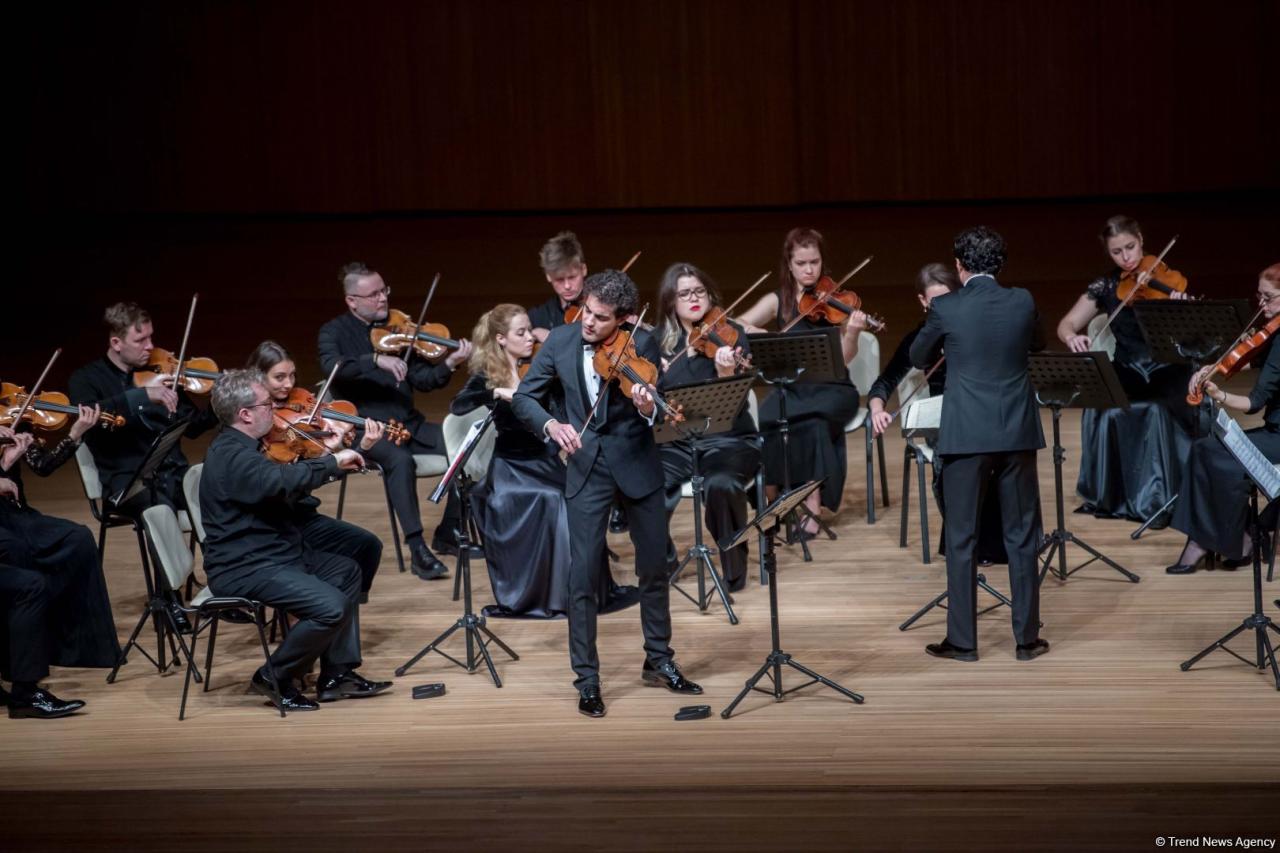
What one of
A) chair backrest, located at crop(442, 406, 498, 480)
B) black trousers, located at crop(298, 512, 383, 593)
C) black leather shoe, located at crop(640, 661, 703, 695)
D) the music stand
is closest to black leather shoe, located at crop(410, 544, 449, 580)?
chair backrest, located at crop(442, 406, 498, 480)

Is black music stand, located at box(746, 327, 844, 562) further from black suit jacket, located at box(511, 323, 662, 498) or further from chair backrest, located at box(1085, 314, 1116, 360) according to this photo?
chair backrest, located at box(1085, 314, 1116, 360)

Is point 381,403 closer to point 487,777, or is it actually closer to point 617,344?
point 617,344

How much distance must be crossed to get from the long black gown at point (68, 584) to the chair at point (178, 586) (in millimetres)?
280

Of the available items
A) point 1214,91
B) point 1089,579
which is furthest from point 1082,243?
point 1089,579

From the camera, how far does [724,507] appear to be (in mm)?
5828

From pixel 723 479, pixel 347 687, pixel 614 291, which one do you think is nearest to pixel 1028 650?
pixel 723 479

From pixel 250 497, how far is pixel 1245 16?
11.0m

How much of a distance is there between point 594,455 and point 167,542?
153 cm

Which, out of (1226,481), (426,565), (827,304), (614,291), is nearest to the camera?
(614,291)

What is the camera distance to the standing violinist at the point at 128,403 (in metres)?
5.78

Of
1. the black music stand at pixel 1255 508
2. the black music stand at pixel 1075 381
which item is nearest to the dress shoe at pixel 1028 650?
the black music stand at pixel 1075 381

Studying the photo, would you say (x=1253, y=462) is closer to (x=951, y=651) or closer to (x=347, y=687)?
(x=951, y=651)

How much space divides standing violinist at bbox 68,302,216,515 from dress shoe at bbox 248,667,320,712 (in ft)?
4.14

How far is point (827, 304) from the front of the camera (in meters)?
6.40
